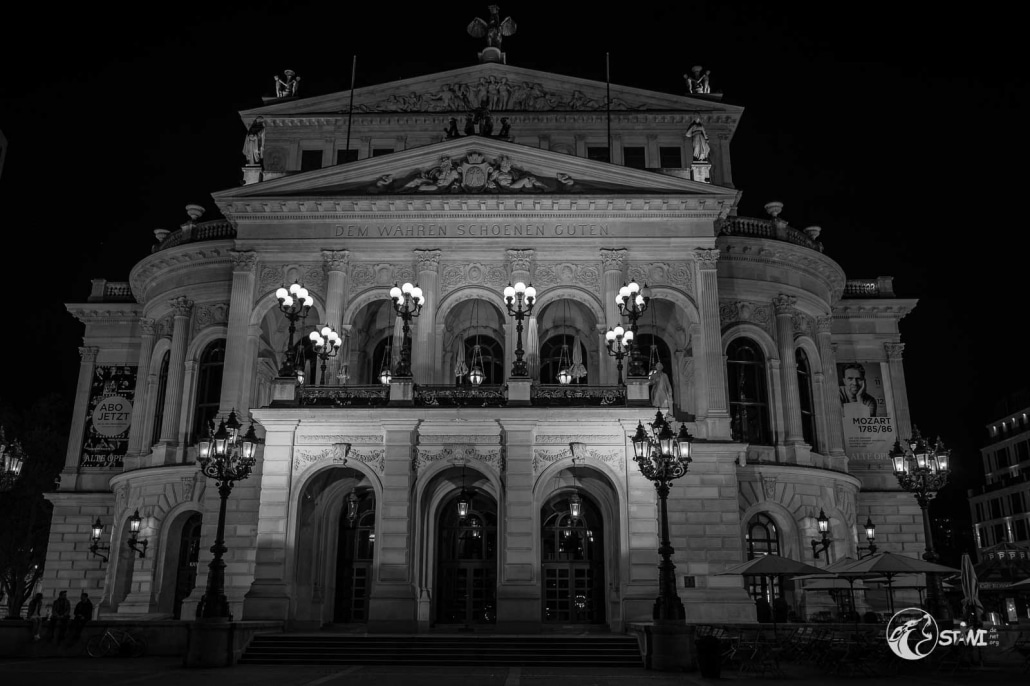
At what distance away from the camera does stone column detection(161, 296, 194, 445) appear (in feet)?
128

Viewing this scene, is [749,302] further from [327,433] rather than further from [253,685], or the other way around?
[253,685]

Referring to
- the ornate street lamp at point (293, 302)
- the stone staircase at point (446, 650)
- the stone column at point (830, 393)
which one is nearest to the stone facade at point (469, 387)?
the stone column at point (830, 393)

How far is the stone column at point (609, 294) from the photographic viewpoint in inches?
1344

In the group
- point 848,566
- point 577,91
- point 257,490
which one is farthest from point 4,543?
point 848,566

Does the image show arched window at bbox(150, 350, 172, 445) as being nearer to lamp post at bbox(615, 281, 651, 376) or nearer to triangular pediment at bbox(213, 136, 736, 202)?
triangular pediment at bbox(213, 136, 736, 202)

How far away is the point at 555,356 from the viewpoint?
39156 mm

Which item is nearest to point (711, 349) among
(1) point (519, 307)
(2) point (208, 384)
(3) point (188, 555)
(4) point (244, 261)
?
(1) point (519, 307)

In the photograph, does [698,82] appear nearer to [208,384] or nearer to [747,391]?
[747,391]

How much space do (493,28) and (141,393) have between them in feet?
77.7

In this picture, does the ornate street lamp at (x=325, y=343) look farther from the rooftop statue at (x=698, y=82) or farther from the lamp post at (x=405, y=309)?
the rooftop statue at (x=698, y=82)

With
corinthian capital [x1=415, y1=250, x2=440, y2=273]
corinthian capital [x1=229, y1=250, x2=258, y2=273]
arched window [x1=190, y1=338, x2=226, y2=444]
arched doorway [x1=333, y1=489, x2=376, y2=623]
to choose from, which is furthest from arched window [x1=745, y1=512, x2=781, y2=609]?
arched window [x1=190, y1=338, x2=226, y2=444]

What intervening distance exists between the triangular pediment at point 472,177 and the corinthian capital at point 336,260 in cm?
218

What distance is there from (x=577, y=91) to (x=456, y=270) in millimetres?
13133

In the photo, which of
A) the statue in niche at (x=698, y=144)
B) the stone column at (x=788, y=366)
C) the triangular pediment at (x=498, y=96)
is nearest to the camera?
the statue in niche at (x=698, y=144)
